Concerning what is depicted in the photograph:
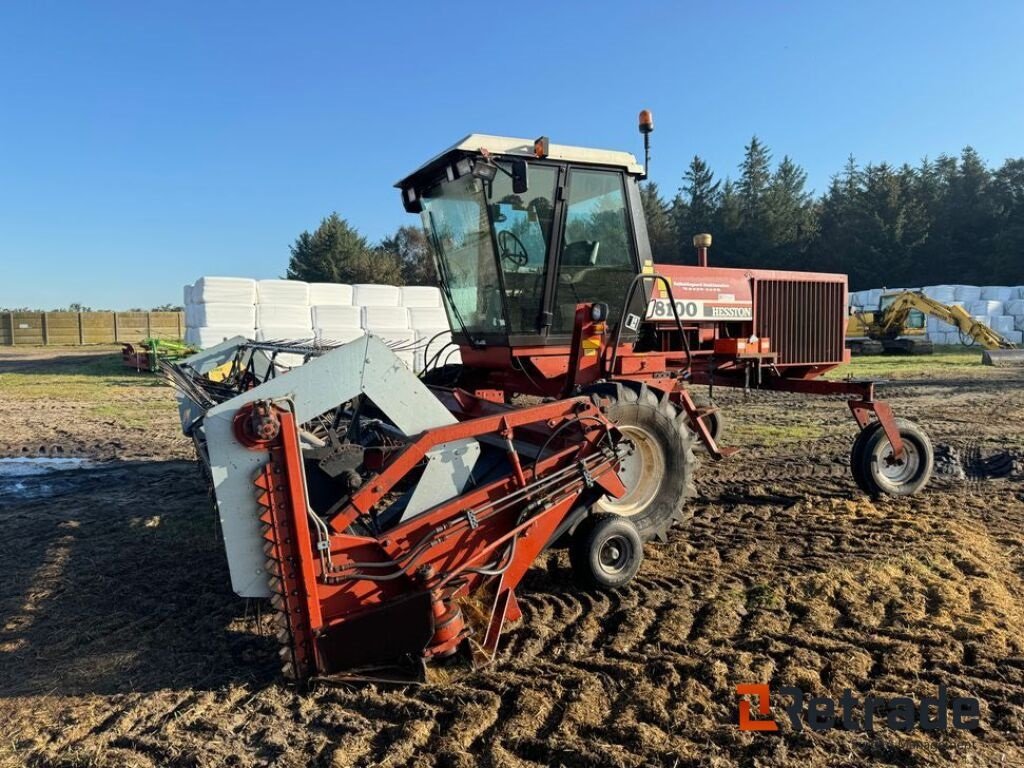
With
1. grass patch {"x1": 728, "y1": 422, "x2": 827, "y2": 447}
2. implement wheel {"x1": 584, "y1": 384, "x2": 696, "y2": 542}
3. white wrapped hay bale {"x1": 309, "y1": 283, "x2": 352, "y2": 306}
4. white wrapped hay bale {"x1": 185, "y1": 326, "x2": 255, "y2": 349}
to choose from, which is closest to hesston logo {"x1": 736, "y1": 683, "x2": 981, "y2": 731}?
implement wheel {"x1": 584, "y1": 384, "x2": 696, "y2": 542}

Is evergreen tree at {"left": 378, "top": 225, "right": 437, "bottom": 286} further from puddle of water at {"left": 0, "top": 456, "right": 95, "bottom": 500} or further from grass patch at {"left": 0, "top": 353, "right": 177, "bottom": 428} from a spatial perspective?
puddle of water at {"left": 0, "top": 456, "right": 95, "bottom": 500}

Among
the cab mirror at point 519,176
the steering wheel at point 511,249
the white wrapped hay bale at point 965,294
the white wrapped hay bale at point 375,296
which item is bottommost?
the steering wheel at point 511,249

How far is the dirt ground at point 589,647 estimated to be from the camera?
8.76 feet

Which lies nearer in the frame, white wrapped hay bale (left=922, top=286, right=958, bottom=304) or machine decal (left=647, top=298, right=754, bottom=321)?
machine decal (left=647, top=298, right=754, bottom=321)

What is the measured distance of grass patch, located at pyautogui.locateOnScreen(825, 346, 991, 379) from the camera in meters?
17.9

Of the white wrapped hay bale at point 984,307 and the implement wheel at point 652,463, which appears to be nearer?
the implement wheel at point 652,463

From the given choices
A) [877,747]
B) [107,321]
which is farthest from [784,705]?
[107,321]

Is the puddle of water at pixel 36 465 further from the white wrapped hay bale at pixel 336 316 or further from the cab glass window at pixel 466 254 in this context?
the white wrapped hay bale at pixel 336 316

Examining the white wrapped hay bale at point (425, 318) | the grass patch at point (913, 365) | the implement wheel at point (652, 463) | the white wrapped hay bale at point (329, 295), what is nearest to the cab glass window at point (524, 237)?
the implement wheel at point (652, 463)

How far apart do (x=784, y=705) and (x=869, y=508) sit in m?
3.46

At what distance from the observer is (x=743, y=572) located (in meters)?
4.43

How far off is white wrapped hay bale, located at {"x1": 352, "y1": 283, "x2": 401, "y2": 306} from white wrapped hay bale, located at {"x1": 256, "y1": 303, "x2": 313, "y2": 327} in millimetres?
1550

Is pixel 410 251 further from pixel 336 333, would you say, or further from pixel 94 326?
pixel 336 333

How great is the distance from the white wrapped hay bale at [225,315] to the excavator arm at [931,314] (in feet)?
72.2
